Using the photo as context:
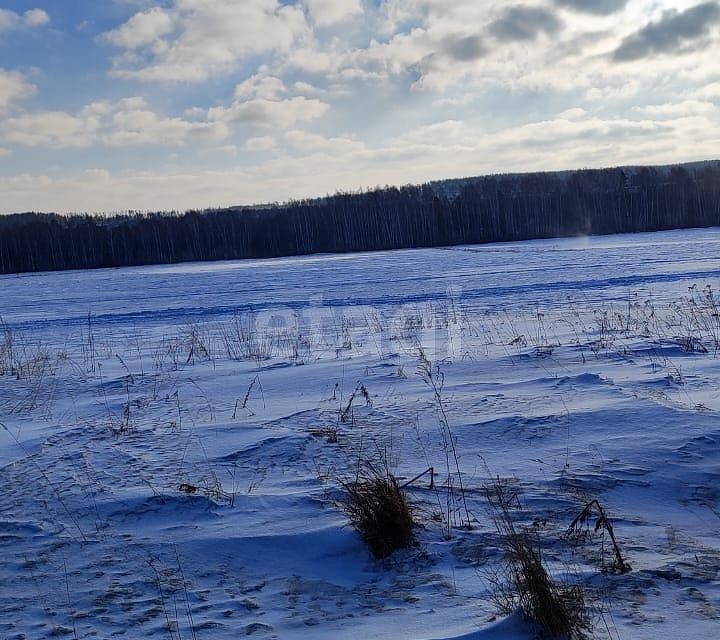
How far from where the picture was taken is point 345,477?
14.0ft

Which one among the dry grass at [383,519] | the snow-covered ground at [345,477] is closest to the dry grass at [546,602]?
the snow-covered ground at [345,477]

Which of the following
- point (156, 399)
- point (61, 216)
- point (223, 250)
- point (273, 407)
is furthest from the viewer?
point (61, 216)

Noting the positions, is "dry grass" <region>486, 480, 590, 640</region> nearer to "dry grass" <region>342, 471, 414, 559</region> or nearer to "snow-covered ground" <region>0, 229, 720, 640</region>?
"snow-covered ground" <region>0, 229, 720, 640</region>

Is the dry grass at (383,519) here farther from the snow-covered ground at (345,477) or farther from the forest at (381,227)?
the forest at (381,227)

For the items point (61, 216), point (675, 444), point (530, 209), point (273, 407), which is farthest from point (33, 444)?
point (61, 216)

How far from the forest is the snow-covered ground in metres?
62.1

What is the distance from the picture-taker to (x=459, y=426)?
5.21 meters

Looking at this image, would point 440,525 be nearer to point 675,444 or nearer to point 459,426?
point 459,426

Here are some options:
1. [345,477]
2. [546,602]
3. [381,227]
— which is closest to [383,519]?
[345,477]

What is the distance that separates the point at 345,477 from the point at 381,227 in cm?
7441

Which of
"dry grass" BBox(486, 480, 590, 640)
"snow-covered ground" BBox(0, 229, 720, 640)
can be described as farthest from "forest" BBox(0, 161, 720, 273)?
"dry grass" BBox(486, 480, 590, 640)

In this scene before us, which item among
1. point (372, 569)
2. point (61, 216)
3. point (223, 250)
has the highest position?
point (61, 216)

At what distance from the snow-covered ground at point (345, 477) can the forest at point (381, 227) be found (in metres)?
62.1

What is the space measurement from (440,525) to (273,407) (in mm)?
3059
